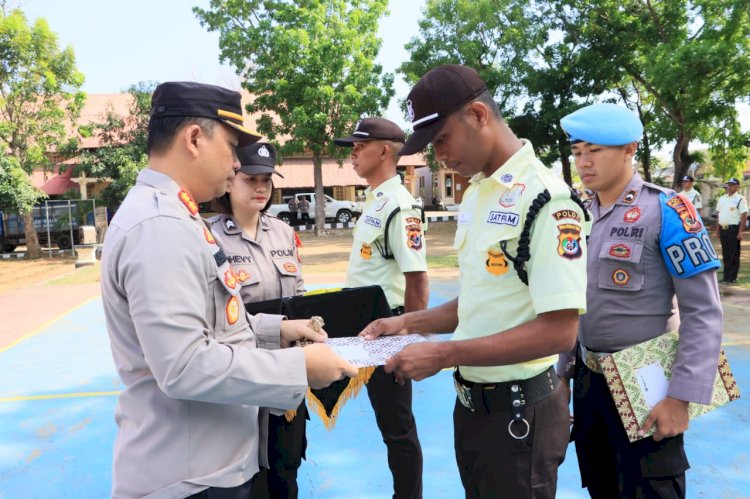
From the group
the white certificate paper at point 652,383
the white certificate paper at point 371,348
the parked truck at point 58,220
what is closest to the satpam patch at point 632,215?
the white certificate paper at point 652,383

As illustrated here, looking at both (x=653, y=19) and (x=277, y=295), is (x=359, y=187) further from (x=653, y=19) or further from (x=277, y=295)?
(x=277, y=295)

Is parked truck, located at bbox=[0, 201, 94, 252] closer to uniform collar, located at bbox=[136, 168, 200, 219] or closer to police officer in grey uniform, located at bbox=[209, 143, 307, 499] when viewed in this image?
police officer in grey uniform, located at bbox=[209, 143, 307, 499]

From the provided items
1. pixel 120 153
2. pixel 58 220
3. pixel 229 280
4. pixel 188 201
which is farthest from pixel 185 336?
pixel 120 153

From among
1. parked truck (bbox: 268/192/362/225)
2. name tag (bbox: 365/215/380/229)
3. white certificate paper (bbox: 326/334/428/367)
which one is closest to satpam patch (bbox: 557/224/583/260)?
white certificate paper (bbox: 326/334/428/367)

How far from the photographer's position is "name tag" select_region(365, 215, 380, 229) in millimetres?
2963

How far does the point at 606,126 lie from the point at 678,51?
1238 centimetres

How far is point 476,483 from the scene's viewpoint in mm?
1706

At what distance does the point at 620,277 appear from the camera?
207 cm

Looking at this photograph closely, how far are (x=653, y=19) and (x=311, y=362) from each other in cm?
1846

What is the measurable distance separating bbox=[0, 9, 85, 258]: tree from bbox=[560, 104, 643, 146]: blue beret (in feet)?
56.6

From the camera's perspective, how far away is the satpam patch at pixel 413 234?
2.85 metres

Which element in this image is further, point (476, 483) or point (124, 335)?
point (476, 483)

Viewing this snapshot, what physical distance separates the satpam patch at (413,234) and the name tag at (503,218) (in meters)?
1.19

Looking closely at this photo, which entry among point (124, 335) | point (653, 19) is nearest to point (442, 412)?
point (124, 335)
